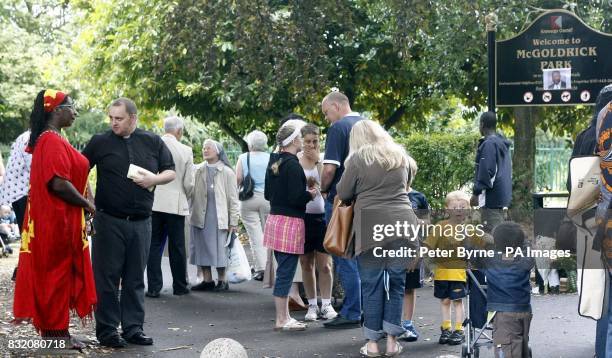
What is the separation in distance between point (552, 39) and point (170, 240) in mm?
5065

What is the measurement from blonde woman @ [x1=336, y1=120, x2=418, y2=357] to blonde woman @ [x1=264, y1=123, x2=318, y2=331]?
1184 mm

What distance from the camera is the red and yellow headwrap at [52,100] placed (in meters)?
8.20

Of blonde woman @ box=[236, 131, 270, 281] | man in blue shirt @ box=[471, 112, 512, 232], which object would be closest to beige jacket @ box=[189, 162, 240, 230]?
blonde woman @ box=[236, 131, 270, 281]

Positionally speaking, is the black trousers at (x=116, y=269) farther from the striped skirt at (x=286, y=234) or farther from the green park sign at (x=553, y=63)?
the green park sign at (x=553, y=63)

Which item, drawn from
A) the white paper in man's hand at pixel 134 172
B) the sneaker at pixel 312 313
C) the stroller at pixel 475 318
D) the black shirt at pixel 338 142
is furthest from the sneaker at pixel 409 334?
the white paper in man's hand at pixel 134 172

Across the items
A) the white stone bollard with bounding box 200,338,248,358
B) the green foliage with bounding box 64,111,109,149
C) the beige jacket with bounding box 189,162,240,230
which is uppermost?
the green foliage with bounding box 64,111,109,149

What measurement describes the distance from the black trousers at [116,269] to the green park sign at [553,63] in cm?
536

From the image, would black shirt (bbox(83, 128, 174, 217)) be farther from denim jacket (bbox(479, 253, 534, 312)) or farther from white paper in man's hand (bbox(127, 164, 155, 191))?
denim jacket (bbox(479, 253, 534, 312))

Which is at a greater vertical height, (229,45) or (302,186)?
(229,45)

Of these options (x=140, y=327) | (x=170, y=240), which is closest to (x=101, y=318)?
(x=140, y=327)

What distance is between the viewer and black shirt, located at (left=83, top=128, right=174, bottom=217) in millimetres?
8789

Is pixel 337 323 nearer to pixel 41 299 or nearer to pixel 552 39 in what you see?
pixel 41 299

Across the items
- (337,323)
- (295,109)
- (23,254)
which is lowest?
(337,323)

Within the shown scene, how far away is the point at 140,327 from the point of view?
29.7 feet
